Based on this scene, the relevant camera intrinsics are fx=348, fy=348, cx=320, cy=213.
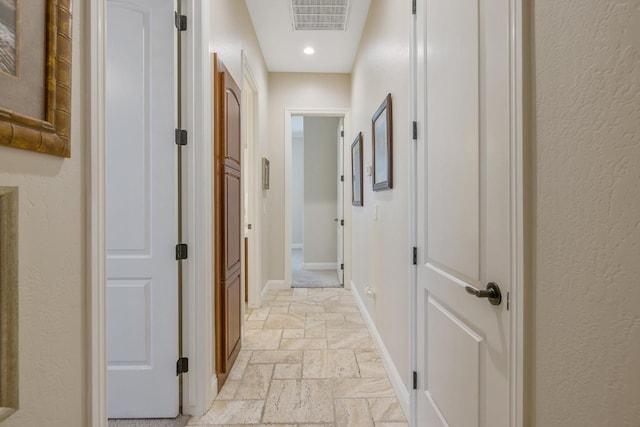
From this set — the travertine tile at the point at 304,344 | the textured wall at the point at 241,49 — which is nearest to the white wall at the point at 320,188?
the textured wall at the point at 241,49

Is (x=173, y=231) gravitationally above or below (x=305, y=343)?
above

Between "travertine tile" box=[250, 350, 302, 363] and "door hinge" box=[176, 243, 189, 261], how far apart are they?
121cm

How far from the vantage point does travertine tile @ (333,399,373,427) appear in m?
1.90

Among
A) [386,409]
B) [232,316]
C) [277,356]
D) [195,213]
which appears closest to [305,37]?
[195,213]

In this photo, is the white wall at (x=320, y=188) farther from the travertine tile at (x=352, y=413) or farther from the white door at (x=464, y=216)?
the white door at (x=464, y=216)

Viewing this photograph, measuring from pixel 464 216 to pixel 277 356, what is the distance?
81.4 inches

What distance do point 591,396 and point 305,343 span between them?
2554mm

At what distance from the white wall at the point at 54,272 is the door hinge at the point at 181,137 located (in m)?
0.99

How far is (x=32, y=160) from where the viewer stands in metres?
0.75

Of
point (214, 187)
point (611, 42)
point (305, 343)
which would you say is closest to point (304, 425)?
point (305, 343)

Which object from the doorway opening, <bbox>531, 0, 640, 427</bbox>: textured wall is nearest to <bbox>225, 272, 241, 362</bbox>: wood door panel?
<bbox>531, 0, 640, 427</bbox>: textured wall

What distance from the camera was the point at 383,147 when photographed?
2604 millimetres

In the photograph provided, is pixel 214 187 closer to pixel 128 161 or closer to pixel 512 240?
pixel 128 161

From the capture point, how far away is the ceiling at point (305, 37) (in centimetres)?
324
